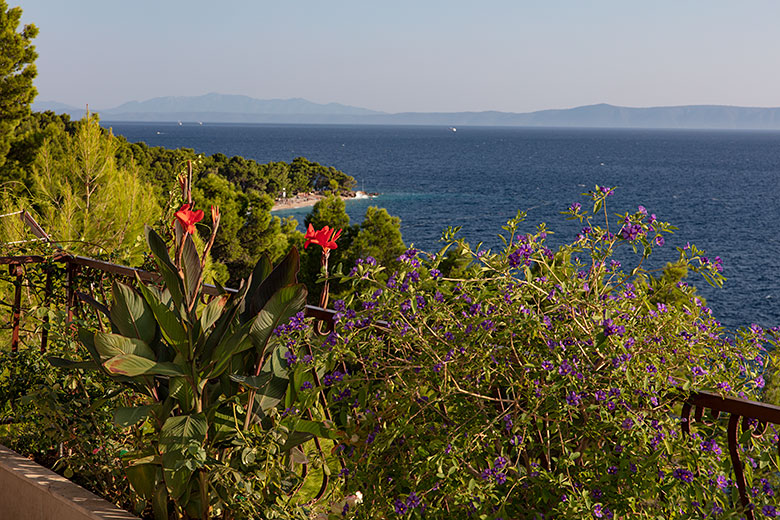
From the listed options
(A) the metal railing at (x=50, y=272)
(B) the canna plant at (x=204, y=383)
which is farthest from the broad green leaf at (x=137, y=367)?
(A) the metal railing at (x=50, y=272)

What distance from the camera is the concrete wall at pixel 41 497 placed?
2.02 metres

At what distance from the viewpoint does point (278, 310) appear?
1879mm

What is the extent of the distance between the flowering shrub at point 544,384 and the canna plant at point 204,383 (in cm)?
32

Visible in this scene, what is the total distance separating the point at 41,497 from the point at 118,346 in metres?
0.74

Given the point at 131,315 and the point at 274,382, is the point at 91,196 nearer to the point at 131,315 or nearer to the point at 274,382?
the point at 131,315

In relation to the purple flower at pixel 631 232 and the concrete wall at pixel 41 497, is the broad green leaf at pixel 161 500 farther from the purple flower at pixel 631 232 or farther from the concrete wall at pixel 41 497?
the purple flower at pixel 631 232

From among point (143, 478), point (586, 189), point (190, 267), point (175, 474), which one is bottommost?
point (586, 189)

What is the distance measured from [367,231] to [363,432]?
54.9 feet

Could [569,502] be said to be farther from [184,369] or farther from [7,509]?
[7,509]

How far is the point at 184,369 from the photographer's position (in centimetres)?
188

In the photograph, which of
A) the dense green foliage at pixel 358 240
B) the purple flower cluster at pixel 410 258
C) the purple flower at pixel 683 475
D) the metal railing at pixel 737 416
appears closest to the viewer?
the purple flower at pixel 683 475

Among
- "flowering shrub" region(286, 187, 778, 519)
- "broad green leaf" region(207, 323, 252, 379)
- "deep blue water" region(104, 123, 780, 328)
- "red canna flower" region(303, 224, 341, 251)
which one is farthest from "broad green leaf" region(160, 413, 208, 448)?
"deep blue water" region(104, 123, 780, 328)

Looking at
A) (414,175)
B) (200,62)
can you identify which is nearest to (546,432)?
(200,62)

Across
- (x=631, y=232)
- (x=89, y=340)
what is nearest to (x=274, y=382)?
(x=89, y=340)
